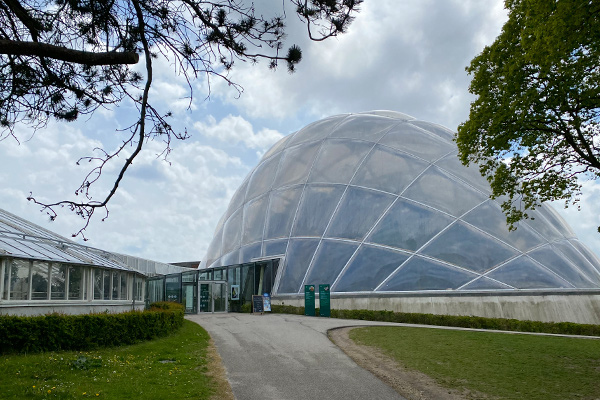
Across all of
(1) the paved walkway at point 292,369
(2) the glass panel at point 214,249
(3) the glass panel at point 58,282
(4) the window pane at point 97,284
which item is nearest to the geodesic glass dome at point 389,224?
(2) the glass panel at point 214,249

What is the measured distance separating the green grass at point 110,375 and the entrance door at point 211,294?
21788mm

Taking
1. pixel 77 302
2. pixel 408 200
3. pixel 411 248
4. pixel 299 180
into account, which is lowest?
pixel 77 302

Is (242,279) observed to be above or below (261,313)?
above

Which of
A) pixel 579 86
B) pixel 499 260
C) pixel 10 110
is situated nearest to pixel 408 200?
pixel 499 260

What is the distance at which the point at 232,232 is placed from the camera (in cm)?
3978

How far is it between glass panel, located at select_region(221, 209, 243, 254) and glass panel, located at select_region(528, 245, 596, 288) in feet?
67.8

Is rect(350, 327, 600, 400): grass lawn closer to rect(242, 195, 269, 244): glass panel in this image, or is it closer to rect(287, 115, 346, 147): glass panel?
rect(242, 195, 269, 244): glass panel

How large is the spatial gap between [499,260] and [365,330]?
11.0 m

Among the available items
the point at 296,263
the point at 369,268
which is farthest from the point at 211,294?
the point at 369,268

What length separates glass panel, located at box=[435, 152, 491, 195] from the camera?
31234mm

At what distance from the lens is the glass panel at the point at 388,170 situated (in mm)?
32156

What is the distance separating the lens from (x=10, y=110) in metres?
9.28

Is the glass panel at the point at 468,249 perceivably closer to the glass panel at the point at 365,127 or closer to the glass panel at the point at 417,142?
the glass panel at the point at 417,142

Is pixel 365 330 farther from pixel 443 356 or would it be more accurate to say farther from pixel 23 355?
pixel 23 355
